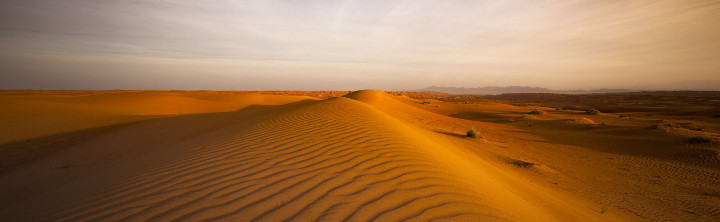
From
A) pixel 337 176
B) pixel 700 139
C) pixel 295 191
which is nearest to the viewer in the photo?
pixel 295 191

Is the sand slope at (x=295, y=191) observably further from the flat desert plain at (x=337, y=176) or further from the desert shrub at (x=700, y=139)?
the desert shrub at (x=700, y=139)

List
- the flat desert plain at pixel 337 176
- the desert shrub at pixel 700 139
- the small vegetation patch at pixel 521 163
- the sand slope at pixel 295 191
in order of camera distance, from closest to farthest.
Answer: the sand slope at pixel 295 191, the flat desert plain at pixel 337 176, the small vegetation patch at pixel 521 163, the desert shrub at pixel 700 139

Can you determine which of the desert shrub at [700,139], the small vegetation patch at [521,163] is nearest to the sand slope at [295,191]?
the small vegetation patch at [521,163]

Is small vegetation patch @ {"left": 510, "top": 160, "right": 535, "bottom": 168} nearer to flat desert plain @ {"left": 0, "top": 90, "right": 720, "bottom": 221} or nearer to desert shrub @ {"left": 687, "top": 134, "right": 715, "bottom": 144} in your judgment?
flat desert plain @ {"left": 0, "top": 90, "right": 720, "bottom": 221}

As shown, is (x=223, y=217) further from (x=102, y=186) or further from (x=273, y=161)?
(x=102, y=186)

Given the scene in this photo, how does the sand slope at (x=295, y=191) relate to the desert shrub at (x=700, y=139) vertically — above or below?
above

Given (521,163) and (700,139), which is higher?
(700,139)

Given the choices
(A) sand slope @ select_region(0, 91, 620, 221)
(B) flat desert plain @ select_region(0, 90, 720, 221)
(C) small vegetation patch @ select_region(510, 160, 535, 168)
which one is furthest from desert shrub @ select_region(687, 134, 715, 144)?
(A) sand slope @ select_region(0, 91, 620, 221)

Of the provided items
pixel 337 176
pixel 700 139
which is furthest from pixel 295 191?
pixel 700 139

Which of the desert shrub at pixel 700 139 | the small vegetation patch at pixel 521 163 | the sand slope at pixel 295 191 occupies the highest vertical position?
the sand slope at pixel 295 191

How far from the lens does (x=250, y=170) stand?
3.26 meters

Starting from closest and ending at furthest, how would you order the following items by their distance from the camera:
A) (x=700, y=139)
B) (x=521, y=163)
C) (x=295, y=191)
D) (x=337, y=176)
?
(x=295, y=191)
(x=337, y=176)
(x=521, y=163)
(x=700, y=139)

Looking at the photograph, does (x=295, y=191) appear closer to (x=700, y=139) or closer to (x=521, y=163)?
(x=521, y=163)

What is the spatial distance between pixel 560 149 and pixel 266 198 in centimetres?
900
